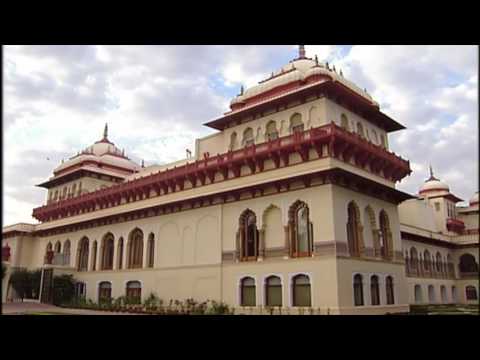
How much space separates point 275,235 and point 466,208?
42.7 m

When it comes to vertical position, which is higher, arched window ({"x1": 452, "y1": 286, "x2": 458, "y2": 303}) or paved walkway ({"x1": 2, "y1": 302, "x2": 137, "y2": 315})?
arched window ({"x1": 452, "y1": 286, "x2": 458, "y2": 303})

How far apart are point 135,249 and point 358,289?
17.2m

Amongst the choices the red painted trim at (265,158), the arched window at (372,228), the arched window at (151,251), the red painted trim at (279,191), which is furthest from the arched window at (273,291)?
the arched window at (151,251)

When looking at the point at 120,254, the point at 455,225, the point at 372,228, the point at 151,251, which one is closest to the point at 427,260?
the point at 455,225

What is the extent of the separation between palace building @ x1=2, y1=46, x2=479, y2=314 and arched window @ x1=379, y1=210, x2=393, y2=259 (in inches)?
3.4

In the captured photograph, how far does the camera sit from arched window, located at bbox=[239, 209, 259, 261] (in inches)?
992

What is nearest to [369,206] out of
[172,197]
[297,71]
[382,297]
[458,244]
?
[382,297]

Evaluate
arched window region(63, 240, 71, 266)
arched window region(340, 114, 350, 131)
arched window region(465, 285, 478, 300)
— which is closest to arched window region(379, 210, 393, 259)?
arched window region(340, 114, 350, 131)

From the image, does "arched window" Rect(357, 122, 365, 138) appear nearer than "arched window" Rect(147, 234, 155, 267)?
Yes

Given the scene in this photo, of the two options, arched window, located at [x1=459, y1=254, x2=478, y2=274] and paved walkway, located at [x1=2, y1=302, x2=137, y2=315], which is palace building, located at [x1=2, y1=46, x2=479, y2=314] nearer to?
paved walkway, located at [x1=2, y1=302, x2=137, y2=315]

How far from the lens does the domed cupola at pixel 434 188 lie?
54.1m

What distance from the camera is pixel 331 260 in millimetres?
21359

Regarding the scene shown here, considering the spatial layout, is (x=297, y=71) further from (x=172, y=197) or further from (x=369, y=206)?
(x=172, y=197)

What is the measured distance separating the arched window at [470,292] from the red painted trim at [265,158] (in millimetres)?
23974
